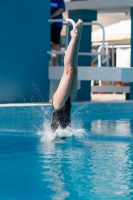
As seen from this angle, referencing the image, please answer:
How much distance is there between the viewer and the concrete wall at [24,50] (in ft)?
38.7

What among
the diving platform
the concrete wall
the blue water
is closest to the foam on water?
the blue water

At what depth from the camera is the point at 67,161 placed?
17.5 ft

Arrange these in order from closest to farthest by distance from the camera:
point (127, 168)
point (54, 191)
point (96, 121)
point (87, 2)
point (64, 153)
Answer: point (54, 191), point (127, 168), point (64, 153), point (96, 121), point (87, 2)

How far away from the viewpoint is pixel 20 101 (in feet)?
39.6

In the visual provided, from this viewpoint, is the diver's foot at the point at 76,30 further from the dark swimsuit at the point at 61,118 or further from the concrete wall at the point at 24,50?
the concrete wall at the point at 24,50

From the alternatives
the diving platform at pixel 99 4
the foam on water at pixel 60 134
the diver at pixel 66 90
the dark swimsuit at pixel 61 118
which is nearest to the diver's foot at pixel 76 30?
the diver at pixel 66 90

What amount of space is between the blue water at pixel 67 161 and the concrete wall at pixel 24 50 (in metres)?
2.55

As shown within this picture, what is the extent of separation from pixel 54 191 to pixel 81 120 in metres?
5.41

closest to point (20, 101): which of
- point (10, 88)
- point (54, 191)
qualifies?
point (10, 88)

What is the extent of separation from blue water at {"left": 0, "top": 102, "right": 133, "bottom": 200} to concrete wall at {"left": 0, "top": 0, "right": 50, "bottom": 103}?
2.55 m

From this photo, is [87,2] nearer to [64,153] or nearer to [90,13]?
[90,13]

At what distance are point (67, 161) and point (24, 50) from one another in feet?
23.3

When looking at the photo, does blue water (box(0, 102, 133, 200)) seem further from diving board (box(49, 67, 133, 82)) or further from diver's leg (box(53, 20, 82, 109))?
diving board (box(49, 67, 133, 82))

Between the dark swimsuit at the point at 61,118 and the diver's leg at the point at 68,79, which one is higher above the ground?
the diver's leg at the point at 68,79
